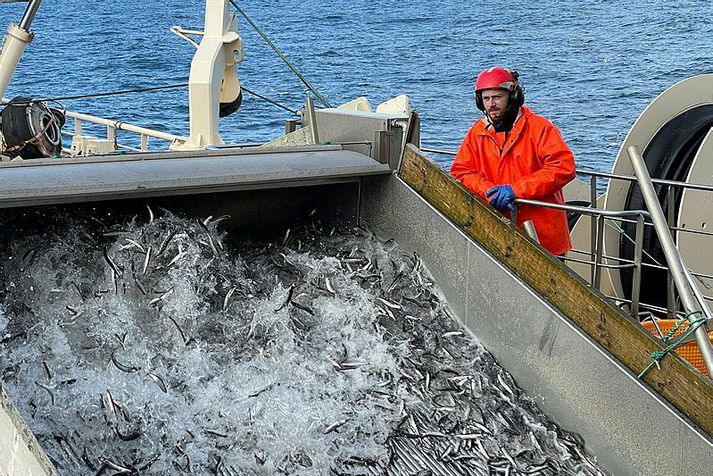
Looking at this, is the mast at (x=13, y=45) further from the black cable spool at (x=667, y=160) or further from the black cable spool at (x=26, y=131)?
the black cable spool at (x=667, y=160)

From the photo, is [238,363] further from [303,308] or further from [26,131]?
[26,131]

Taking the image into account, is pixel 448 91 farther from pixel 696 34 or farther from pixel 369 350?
pixel 369 350

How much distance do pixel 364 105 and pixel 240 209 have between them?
12.0 feet

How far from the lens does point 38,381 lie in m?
4.61

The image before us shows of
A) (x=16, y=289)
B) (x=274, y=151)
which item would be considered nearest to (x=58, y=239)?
(x=16, y=289)

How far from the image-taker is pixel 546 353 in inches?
200

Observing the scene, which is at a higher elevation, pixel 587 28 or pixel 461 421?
pixel 461 421

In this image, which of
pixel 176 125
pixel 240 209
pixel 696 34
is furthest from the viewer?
pixel 696 34

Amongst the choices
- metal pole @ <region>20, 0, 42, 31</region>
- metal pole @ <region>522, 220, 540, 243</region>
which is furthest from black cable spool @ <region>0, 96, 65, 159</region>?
metal pole @ <region>522, 220, 540, 243</region>

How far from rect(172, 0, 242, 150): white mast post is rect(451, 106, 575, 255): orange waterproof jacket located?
442 cm

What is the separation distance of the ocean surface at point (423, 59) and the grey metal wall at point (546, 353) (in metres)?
16.1

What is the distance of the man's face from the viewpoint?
5.76 metres

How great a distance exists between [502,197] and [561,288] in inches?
34.7

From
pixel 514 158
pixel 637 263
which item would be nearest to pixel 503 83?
pixel 514 158
